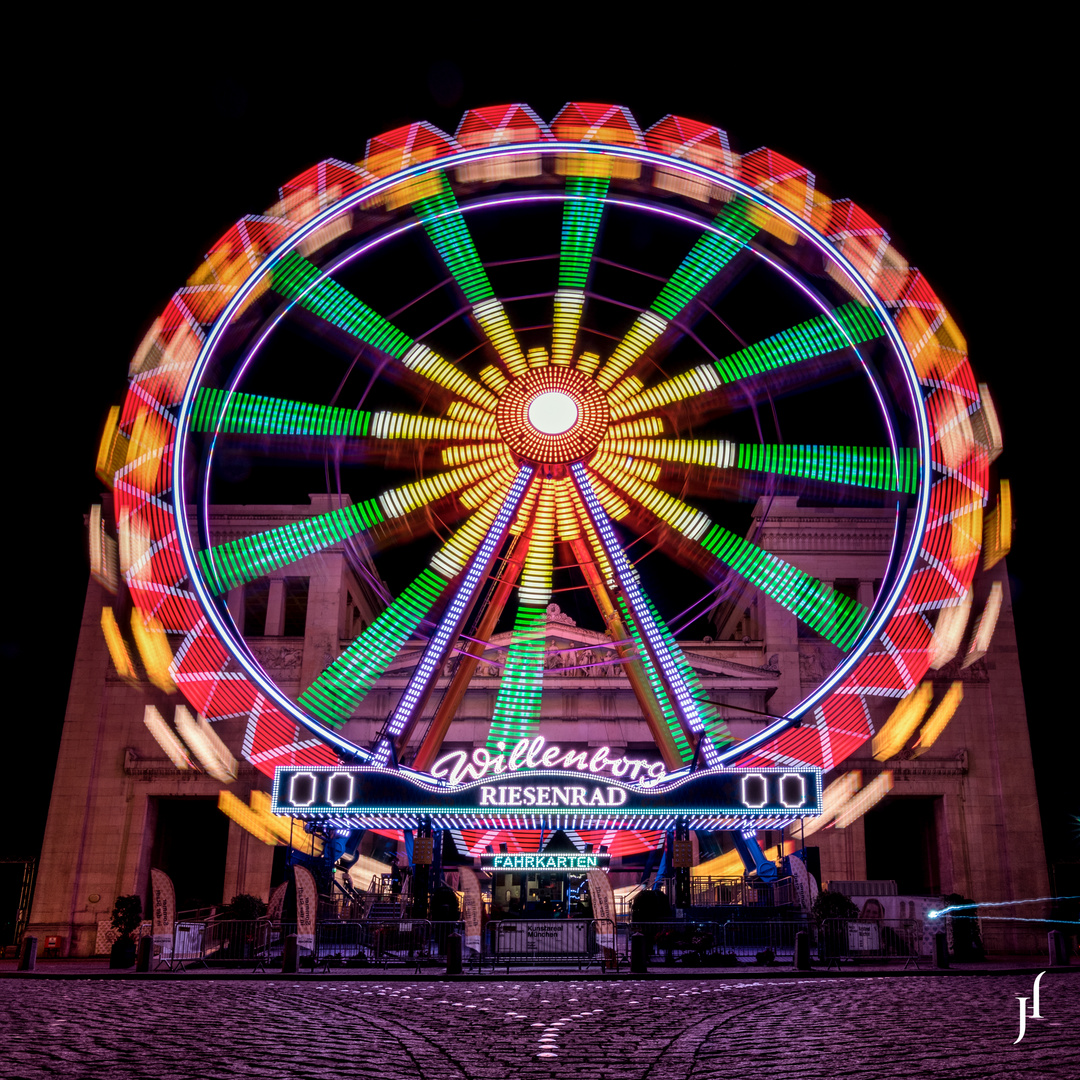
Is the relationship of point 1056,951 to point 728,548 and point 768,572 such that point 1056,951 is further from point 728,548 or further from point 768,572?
point 728,548

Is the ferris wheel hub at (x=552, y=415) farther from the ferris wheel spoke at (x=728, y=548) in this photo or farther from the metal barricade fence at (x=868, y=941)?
the metal barricade fence at (x=868, y=941)

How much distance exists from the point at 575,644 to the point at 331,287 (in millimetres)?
14919

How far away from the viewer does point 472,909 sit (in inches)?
814

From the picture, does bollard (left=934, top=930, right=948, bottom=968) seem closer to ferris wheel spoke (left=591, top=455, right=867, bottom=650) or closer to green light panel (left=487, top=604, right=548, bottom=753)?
ferris wheel spoke (left=591, top=455, right=867, bottom=650)

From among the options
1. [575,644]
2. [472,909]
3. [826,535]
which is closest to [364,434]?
[472,909]

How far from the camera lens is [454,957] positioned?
18250 millimetres

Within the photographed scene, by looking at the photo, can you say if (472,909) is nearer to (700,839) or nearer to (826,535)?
(700,839)

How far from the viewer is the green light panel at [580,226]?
78.0 ft

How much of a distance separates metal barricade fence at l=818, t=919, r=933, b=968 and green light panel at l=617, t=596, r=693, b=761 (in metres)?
4.36

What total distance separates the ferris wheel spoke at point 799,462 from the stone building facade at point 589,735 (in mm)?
10772

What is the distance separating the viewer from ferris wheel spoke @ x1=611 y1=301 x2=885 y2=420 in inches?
898

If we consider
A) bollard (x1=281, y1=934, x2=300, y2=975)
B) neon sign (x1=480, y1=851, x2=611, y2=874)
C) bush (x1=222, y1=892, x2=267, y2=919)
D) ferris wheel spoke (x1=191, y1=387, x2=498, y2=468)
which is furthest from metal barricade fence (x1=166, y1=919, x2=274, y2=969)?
ferris wheel spoke (x1=191, y1=387, x2=498, y2=468)

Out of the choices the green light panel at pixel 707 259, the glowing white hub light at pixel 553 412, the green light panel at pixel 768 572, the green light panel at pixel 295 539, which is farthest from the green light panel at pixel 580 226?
the green light panel at pixel 295 539

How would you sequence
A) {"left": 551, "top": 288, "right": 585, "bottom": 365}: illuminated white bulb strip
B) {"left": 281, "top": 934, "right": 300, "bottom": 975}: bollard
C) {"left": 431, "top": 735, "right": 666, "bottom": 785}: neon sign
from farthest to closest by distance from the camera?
1. {"left": 551, "top": 288, "right": 585, "bottom": 365}: illuminated white bulb strip
2. {"left": 431, "top": 735, "right": 666, "bottom": 785}: neon sign
3. {"left": 281, "top": 934, "right": 300, "bottom": 975}: bollard
